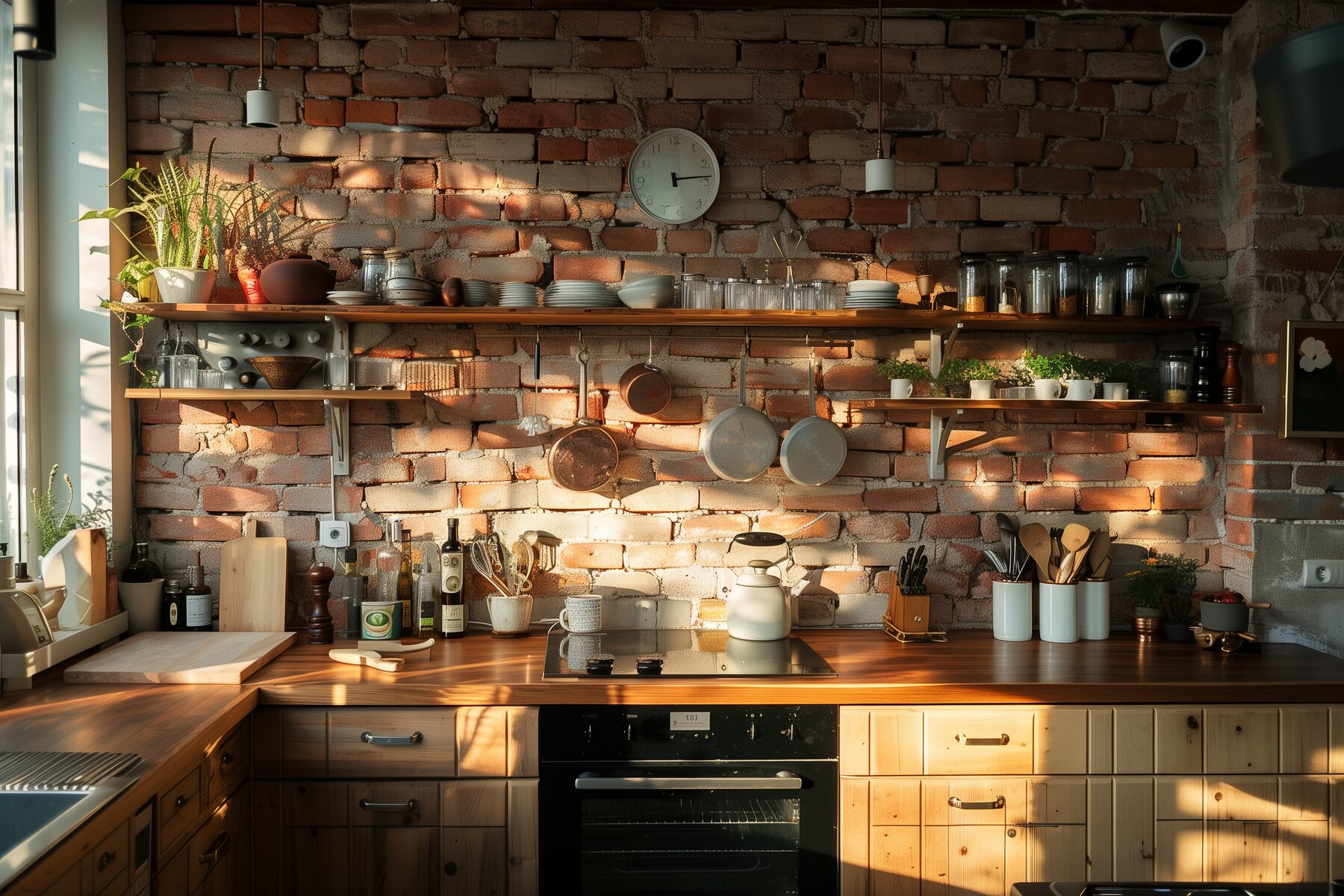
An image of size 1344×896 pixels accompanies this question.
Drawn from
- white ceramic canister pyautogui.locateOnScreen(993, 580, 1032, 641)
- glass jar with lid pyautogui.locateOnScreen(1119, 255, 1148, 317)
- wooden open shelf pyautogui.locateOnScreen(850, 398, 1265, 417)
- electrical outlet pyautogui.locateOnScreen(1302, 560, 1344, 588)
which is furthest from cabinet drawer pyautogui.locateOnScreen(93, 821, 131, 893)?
electrical outlet pyautogui.locateOnScreen(1302, 560, 1344, 588)

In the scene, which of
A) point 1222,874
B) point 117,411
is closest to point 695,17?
point 117,411

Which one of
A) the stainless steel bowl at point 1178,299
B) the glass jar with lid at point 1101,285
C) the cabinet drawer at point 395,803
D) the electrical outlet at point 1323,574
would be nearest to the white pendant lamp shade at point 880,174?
the glass jar with lid at point 1101,285

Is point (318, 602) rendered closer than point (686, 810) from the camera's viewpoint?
No

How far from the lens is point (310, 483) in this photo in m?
3.08

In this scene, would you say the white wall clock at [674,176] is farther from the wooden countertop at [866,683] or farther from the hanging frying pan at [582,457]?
the wooden countertop at [866,683]

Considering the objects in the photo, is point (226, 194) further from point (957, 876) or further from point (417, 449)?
point (957, 876)

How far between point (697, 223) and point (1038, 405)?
3.70 feet

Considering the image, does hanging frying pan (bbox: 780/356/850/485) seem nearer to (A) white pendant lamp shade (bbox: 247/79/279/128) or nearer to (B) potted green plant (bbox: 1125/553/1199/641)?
(B) potted green plant (bbox: 1125/553/1199/641)

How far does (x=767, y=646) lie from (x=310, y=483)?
4.71 ft

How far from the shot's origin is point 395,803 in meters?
2.46

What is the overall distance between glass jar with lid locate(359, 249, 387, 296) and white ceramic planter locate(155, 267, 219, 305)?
433 millimetres

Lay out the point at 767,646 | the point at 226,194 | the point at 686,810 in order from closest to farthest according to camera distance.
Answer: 1. the point at 686,810
2. the point at 767,646
3. the point at 226,194

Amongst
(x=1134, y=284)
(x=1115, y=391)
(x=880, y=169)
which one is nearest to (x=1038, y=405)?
(x=1115, y=391)

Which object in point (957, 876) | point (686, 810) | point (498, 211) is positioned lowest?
point (957, 876)
